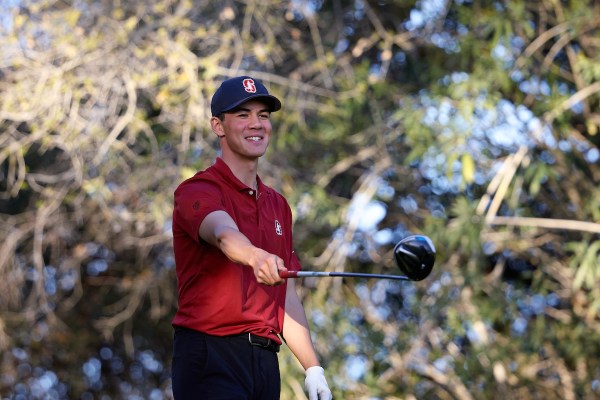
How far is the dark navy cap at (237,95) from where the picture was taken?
5.35m

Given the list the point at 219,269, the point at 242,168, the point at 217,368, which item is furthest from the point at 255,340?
the point at 242,168

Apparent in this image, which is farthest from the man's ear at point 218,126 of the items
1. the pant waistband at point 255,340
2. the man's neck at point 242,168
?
the pant waistband at point 255,340

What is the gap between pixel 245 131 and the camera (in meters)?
5.39

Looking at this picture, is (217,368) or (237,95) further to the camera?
(237,95)

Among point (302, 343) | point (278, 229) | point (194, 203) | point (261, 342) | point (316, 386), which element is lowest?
point (316, 386)

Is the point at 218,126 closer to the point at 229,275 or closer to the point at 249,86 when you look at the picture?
the point at 249,86

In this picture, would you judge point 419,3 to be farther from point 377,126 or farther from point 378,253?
point 378,253

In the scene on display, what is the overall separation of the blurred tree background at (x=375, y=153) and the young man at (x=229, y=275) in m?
5.85

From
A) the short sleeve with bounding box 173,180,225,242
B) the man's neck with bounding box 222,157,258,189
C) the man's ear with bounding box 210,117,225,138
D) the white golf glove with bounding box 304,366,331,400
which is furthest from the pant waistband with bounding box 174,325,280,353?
the man's ear with bounding box 210,117,225,138

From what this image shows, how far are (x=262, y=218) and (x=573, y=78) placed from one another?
7.34 m

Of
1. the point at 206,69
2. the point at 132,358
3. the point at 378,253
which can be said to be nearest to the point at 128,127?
the point at 206,69

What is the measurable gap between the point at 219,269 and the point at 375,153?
750cm

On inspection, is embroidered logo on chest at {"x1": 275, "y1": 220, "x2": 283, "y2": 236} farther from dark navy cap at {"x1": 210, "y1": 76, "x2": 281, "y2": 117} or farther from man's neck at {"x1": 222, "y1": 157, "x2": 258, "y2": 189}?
dark navy cap at {"x1": 210, "y1": 76, "x2": 281, "y2": 117}

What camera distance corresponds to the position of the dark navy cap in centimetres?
535
